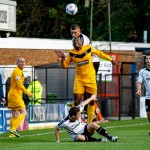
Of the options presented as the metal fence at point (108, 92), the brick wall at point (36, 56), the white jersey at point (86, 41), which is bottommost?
the metal fence at point (108, 92)

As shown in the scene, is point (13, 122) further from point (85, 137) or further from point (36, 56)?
point (36, 56)

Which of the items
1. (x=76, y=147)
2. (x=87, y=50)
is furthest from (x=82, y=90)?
(x=76, y=147)

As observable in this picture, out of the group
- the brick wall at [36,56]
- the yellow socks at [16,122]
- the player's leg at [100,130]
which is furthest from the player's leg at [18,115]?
the brick wall at [36,56]

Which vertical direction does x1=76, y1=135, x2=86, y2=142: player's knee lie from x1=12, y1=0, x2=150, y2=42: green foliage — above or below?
below

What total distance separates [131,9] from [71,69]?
63.9ft

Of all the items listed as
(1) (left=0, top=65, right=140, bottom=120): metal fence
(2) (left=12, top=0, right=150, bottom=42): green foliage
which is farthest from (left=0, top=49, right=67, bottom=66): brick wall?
(2) (left=12, top=0, right=150, bottom=42): green foliage

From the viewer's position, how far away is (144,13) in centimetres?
5800

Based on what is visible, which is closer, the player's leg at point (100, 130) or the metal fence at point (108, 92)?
the player's leg at point (100, 130)

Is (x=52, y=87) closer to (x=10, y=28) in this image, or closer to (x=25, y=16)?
(x=10, y=28)

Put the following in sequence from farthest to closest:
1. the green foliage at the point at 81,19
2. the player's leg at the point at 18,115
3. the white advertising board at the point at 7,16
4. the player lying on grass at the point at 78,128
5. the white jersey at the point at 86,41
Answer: the green foliage at the point at 81,19 < the white advertising board at the point at 7,16 < the player's leg at the point at 18,115 < the white jersey at the point at 86,41 < the player lying on grass at the point at 78,128

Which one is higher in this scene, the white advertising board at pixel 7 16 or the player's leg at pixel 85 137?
the white advertising board at pixel 7 16

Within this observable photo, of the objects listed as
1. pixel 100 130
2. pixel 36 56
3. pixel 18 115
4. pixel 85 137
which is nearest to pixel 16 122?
pixel 18 115

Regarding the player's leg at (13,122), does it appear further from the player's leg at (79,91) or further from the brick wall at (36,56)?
the brick wall at (36,56)

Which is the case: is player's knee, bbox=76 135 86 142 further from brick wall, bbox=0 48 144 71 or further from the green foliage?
the green foliage
